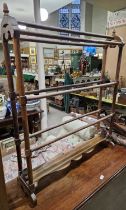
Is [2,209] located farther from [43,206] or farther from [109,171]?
[109,171]

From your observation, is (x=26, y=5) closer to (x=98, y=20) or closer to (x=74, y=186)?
(x=98, y=20)

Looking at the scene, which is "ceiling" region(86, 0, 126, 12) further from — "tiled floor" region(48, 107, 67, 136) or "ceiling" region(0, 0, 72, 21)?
"tiled floor" region(48, 107, 67, 136)

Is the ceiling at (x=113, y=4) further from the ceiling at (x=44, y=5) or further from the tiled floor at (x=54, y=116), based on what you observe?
the tiled floor at (x=54, y=116)

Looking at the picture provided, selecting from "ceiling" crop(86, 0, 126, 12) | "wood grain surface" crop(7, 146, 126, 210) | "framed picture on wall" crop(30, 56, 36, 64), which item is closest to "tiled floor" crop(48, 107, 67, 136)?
"ceiling" crop(86, 0, 126, 12)

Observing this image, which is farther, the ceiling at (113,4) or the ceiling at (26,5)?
the ceiling at (26,5)

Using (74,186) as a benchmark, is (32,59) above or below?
above

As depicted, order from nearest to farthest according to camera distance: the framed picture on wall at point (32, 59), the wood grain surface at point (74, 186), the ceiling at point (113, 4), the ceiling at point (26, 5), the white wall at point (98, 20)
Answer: the wood grain surface at point (74, 186) < the ceiling at point (113, 4) < the ceiling at point (26, 5) < the framed picture on wall at point (32, 59) < the white wall at point (98, 20)

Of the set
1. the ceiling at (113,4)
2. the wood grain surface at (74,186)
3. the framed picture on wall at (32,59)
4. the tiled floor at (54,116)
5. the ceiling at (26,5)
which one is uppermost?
the ceiling at (26,5)

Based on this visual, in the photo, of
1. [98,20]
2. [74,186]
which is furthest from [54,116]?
[98,20]

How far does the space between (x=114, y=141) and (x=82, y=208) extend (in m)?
0.75

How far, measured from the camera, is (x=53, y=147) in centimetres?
205

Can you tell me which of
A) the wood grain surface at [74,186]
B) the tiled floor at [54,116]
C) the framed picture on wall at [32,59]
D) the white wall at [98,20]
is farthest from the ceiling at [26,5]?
the wood grain surface at [74,186]

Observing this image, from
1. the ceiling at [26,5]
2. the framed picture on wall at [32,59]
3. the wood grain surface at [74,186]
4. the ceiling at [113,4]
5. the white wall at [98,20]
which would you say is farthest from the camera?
the white wall at [98,20]

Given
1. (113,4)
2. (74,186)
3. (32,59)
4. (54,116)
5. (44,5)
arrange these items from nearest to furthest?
(74,186) < (113,4) < (44,5) < (54,116) < (32,59)
